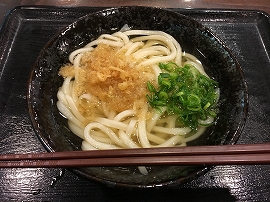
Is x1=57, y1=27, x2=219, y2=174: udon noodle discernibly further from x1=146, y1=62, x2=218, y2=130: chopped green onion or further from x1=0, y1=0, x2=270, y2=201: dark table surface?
x1=0, y1=0, x2=270, y2=201: dark table surface

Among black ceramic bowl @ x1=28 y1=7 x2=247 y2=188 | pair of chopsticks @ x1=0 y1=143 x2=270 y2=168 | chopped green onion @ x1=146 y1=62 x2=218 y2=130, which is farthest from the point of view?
chopped green onion @ x1=146 y1=62 x2=218 y2=130

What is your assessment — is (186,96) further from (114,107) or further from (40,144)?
(40,144)

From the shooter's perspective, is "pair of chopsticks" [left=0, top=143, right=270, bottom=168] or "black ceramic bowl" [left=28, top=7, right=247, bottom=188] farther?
"black ceramic bowl" [left=28, top=7, right=247, bottom=188]

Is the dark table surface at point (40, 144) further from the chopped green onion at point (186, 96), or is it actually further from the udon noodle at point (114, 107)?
the chopped green onion at point (186, 96)

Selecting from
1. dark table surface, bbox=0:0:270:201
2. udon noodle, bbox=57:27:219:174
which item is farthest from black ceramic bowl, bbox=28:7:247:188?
dark table surface, bbox=0:0:270:201

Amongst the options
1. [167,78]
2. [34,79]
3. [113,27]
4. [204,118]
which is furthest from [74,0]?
[204,118]

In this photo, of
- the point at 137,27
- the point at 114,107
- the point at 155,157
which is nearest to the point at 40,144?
the point at 114,107

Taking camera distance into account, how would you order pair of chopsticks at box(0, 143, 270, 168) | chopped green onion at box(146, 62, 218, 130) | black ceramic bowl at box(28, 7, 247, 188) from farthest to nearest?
chopped green onion at box(146, 62, 218, 130) < black ceramic bowl at box(28, 7, 247, 188) < pair of chopsticks at box(0, 143, 270, 168)
